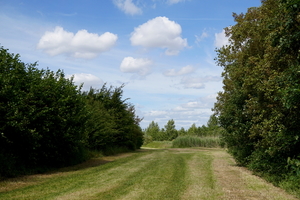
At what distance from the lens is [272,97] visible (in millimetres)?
10969

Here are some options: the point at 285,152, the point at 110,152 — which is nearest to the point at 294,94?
the point at 285,152

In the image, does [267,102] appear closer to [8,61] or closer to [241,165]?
[241,165]

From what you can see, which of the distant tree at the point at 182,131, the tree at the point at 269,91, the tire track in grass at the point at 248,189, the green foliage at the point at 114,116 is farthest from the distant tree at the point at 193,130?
the tire track in grass at the point at 248,189

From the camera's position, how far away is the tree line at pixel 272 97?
885 centimetres

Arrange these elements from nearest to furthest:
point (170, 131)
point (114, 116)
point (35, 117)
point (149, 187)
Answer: point (149, 187) < point (35, 117) < point (114, 116) < point (170, 131)

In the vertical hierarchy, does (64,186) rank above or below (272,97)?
below

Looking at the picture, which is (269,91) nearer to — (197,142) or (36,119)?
(36,119)

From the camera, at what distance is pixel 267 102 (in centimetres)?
1225

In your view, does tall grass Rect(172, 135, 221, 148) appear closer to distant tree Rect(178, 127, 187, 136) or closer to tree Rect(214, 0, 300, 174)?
tree Rect(214, 0, 300, 174)

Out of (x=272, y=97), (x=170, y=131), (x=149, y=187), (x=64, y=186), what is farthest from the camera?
(x=170, y=131)

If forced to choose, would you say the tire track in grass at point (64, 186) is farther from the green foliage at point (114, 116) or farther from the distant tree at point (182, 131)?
the distant tree at point (182, 131)

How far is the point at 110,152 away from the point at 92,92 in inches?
252

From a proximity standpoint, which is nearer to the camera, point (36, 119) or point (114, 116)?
point (36, 119)

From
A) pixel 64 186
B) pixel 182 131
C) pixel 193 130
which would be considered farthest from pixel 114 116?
pixel 182 131
